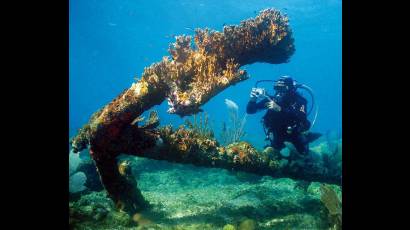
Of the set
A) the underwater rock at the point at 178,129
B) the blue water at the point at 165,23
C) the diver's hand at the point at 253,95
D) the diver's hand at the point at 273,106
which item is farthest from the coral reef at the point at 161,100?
the blue water at the point at 165,23

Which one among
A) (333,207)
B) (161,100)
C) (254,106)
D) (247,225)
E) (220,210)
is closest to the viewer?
(247,225)

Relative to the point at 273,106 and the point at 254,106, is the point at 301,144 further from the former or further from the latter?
the point at 254,106

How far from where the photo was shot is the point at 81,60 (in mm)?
73312

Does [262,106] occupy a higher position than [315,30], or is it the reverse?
[315,30]

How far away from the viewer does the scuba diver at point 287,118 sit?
8.38m

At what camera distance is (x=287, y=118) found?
857 cm

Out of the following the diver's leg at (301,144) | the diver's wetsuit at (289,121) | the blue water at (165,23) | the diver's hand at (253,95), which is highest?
the blue water at (165,23)

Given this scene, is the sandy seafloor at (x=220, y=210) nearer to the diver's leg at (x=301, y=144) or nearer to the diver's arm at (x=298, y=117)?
the diver's leg at (x=301, y=144)

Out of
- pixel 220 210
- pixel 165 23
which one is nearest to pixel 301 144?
pixel 220 210

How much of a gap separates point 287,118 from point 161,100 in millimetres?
3789
